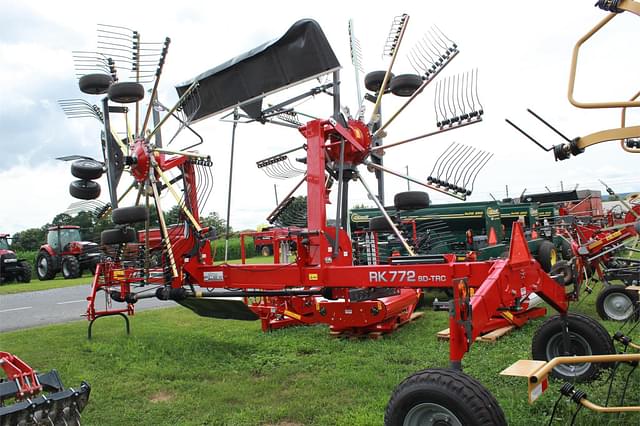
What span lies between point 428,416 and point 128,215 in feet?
14.9

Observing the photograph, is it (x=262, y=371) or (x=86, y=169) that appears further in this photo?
(x=86, y=169)

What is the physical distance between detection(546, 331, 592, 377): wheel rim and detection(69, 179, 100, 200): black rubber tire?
5909 millimetres

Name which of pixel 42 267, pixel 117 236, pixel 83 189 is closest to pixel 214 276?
pixel 117 236

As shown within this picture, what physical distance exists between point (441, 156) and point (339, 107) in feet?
4.71

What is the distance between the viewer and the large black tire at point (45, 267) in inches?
933

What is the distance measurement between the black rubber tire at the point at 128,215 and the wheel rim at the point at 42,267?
20037 mm

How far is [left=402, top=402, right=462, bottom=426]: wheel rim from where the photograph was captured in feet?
10.7

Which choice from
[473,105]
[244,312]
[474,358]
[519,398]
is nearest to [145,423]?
[244,312]

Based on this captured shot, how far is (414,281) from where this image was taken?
16.0 feet

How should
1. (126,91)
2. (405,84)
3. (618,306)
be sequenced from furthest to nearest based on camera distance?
(618,306), (405,84), (126,91)

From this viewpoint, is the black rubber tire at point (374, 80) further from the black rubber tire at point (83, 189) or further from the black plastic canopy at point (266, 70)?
the black rubber tire at point (83, 189)

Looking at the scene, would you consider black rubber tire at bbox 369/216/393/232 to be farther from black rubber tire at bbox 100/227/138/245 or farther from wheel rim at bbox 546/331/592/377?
Result: black rubber tire at bbox 100/227/138/245

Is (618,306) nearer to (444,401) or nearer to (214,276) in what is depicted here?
(214,276)

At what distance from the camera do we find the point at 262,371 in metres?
6.34
